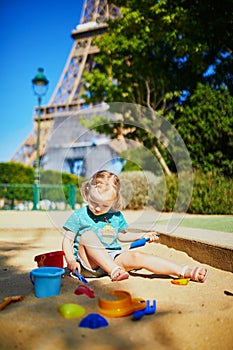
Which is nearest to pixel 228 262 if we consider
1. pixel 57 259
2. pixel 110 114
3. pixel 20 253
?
pixel 57 259

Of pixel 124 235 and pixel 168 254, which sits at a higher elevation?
pixel 124 235

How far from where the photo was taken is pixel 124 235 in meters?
2.89

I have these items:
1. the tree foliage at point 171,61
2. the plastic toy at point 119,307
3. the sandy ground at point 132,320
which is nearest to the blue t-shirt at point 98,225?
the sandy ground at point 132,320

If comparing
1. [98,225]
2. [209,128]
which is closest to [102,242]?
[98,225]

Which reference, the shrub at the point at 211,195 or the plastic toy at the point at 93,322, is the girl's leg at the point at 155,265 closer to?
the plastic toy at the point at 93,322

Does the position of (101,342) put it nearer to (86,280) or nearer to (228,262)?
(86,280)

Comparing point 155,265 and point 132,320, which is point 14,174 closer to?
point 155,265

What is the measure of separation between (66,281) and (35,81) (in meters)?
11.0

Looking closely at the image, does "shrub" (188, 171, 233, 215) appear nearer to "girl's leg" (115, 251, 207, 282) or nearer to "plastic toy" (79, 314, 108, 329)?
"girl's leg" (115, 251, 207, 282)

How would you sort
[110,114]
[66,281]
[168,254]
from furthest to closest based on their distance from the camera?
1. [110,114]
2. [168,254]
3. [66,281]

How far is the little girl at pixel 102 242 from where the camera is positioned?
2502 millimetres

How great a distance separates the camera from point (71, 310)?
71.4 inches

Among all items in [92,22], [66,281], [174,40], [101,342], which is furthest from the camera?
[92,22]

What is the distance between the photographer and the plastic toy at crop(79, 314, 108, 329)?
1665 millimetres
